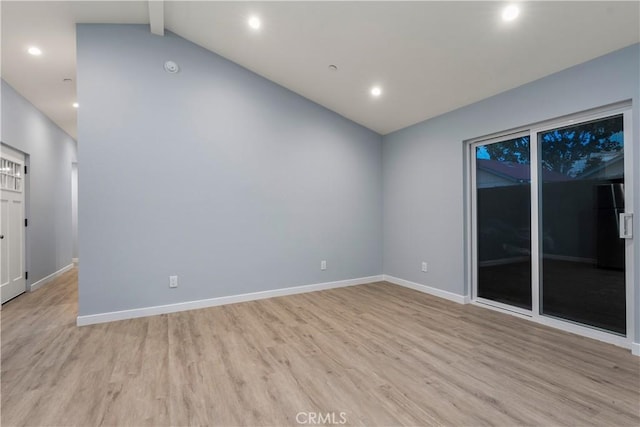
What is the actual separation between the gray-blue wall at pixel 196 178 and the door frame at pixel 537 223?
5.71 feet

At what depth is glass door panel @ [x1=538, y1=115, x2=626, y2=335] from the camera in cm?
263

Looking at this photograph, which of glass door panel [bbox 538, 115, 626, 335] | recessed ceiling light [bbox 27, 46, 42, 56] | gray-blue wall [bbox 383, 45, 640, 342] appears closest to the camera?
gray-blue wall [bbox 383, 45, 640, 342]

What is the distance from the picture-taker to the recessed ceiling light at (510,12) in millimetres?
2305

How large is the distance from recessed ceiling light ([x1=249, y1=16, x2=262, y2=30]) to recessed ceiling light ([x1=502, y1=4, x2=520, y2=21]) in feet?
7.43

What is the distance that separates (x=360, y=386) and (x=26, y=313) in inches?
158

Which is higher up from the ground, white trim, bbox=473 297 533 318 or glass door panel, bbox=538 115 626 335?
glass door panel, bbox=538 115 626 335

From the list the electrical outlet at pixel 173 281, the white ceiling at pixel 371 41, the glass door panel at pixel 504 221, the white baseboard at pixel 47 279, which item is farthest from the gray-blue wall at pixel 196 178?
the white baseboard at pixel 47 279

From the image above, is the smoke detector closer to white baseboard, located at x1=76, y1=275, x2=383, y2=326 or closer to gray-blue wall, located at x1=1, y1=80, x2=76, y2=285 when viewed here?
gray-blue wall, located at x1=1, y1=80, x2=76, y2=285

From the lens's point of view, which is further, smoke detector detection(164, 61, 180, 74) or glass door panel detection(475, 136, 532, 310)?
smoke detector detection(164, 61, 180, 74)

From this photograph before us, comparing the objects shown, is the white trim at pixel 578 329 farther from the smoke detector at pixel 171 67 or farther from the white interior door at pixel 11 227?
the white interior door at pixel 11 227

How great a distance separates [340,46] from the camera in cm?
321

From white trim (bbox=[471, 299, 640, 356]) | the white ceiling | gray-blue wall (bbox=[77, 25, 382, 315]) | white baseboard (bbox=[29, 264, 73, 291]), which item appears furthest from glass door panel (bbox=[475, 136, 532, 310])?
white baseboard (bbox=[29, 264, 73, 291])

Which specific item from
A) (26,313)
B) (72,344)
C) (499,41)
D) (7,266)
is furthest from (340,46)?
(7,266)

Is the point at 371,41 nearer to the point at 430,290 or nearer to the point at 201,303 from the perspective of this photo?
the point at 430,290
